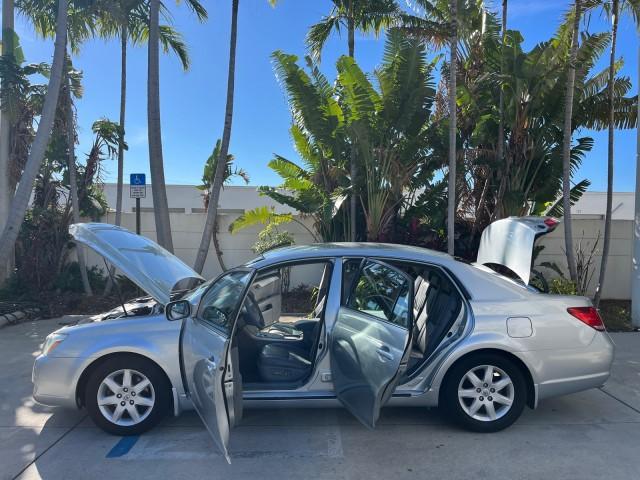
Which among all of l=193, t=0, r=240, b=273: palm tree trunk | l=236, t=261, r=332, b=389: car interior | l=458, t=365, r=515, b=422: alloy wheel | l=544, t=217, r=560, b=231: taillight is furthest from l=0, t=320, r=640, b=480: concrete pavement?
l=193, t=0, r=240, b=273: palm tree trunk

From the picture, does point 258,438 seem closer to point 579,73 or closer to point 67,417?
point 67,417

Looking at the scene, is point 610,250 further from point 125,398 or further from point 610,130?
point 125,398

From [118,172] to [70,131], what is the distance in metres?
1.34

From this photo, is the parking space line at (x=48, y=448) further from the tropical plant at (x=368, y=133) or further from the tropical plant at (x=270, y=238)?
the tropical plant at (x=270, y=238)

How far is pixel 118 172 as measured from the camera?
11.4m

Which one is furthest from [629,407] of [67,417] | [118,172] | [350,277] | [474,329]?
[118,172]

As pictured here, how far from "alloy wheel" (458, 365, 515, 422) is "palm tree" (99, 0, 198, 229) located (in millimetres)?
9277

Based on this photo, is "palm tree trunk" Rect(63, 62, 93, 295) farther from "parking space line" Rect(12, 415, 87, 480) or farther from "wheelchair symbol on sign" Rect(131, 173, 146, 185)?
"parking space line" Rect(12, 415, 87, 480)

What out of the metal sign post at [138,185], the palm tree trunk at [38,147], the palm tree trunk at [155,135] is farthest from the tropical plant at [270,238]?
the palm tree trunk at [38,147]

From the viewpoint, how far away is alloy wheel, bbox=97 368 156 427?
4.13m

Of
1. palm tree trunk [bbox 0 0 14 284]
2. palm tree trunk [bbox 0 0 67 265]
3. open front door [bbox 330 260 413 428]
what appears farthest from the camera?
palm tree trunk [bbox 0 0 14 284]

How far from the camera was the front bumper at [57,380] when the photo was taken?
13.5 ft

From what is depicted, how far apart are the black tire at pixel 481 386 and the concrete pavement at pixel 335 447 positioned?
100 mm

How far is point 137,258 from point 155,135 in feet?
18.4
